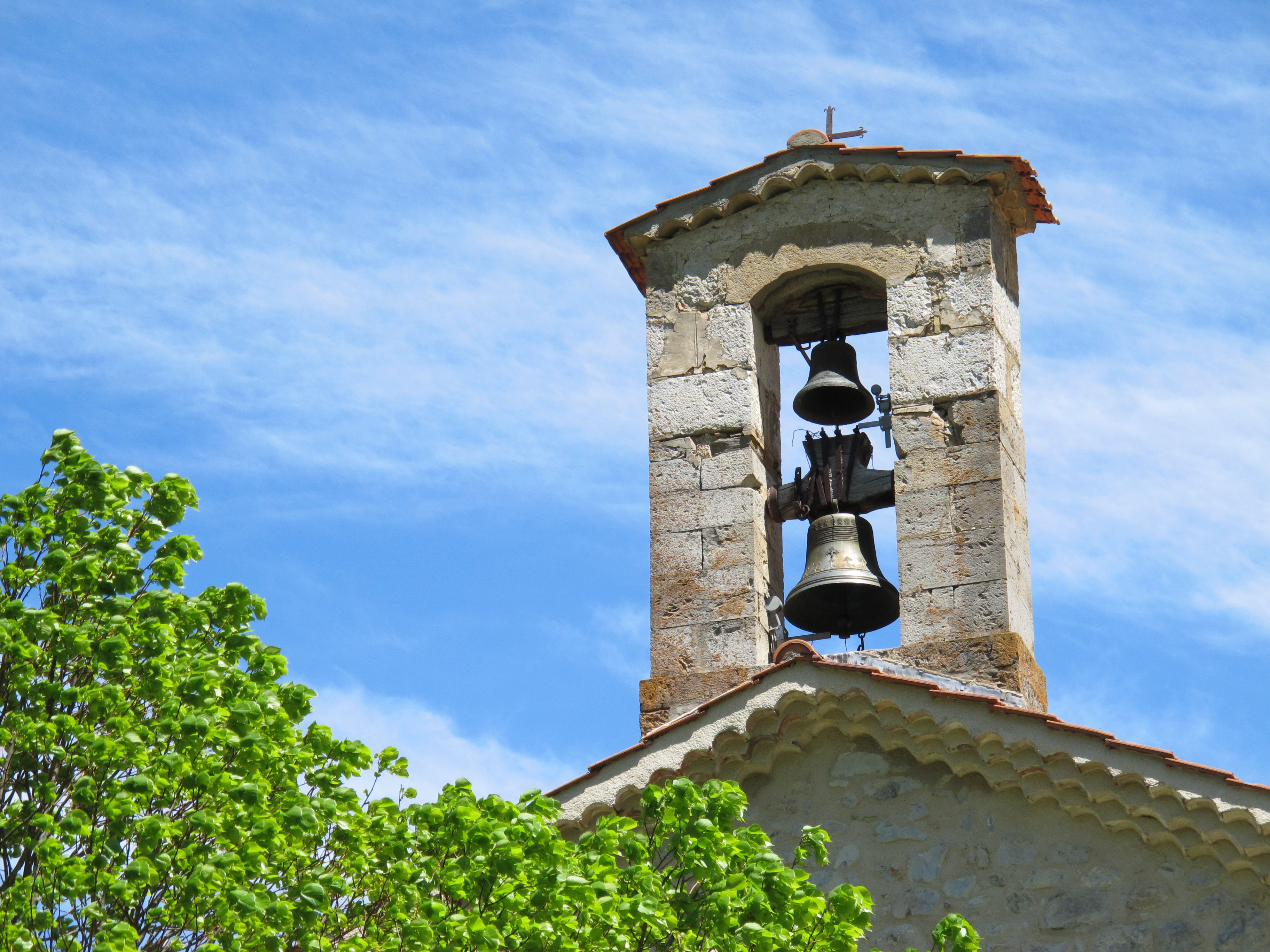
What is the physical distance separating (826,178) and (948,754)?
3.85 meters

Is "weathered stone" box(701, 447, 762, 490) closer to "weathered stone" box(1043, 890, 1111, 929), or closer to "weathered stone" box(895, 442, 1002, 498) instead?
"weathered stone" box(895, 442, 1002, 498)

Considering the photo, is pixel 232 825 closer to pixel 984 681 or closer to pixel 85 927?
pixel 85 927

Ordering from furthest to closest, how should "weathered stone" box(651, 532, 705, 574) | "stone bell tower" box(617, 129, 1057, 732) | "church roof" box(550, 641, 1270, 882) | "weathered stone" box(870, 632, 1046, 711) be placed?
"weathered stone" box(651, 532, 705, 574), "stone bell tower" box(617, 129, 1057, 732), "weathered stone" box(870, 632, 1046, 711), "church roof" box(550, 641, 1270, 882)

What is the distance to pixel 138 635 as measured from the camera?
7664mm

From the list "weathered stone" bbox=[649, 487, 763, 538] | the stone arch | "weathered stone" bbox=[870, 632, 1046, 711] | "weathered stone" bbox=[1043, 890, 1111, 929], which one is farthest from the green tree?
the stone arch

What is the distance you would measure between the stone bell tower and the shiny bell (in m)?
0.24

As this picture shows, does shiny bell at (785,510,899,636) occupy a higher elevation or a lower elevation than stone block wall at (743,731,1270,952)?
higher

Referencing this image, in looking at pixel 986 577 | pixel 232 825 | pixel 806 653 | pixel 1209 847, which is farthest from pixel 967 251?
pixel 232 825

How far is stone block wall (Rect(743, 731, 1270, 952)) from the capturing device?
8977 mm

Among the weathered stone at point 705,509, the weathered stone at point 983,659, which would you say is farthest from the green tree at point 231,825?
the weathered stone at point 705,509

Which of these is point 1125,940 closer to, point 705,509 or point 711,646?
point 711,646

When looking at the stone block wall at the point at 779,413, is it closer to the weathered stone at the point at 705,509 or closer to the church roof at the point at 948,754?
the weathered stone at the point at 705,509

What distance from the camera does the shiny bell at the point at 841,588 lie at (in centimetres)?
1116

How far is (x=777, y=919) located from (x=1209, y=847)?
96.6 inches
